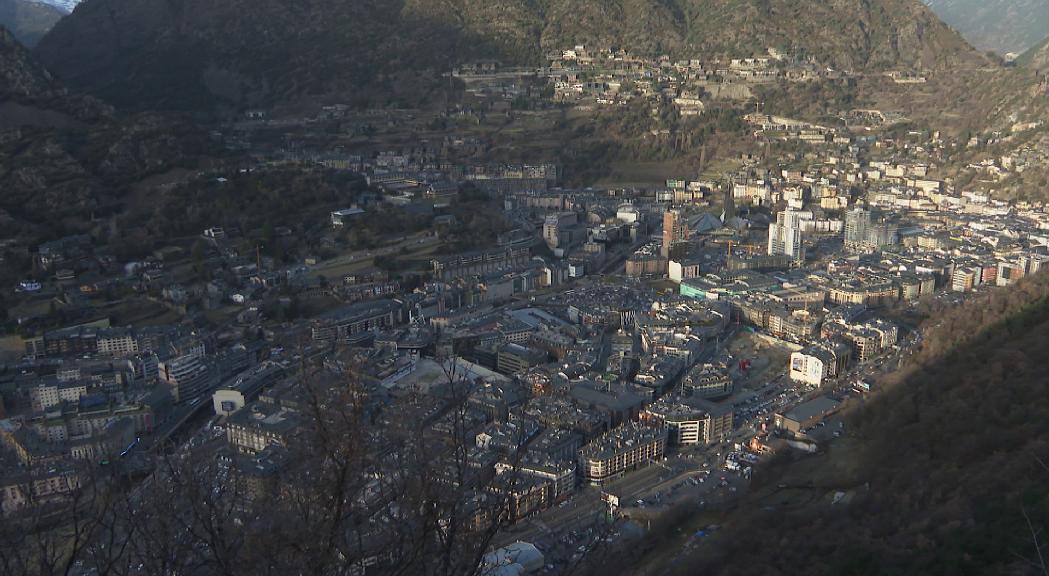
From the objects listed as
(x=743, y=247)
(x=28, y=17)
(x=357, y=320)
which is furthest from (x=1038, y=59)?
(x=28, y=17)

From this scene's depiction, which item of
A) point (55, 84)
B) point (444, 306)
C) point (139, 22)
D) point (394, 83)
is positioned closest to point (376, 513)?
point (444, 306)

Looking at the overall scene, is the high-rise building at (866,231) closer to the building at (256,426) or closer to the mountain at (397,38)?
the building at (256,426)

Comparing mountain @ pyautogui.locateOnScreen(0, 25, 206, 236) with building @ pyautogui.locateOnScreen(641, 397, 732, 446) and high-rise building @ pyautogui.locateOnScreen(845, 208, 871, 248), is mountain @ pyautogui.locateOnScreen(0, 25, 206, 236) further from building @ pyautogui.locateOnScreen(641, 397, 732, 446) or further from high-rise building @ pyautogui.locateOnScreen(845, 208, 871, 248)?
high-rise building @ pyautogui.locateOnScreen(845, 208, 871, 248)

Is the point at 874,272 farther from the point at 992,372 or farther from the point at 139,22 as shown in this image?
the point at 139,22

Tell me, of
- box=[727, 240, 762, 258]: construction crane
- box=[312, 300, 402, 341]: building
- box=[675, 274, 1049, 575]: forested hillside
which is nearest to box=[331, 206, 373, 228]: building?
box=[312, 300, 402, 341]: building

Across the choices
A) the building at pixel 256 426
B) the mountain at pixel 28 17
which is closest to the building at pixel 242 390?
the building at pixel 256 426
